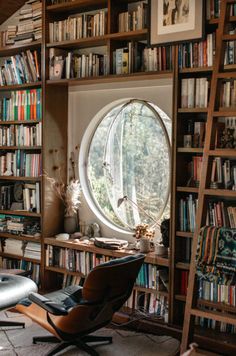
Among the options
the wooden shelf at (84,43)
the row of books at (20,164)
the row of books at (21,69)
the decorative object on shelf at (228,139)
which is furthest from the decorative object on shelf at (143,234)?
the row of books at (21,69)

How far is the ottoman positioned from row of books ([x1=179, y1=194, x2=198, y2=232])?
4.19 feet

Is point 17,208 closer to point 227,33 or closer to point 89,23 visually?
point 89,23

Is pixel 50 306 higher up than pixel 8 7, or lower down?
lower down

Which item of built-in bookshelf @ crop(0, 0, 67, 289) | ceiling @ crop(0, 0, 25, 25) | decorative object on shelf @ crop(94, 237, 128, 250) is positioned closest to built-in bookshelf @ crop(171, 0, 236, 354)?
decorative object on shelf @ crop(94, 237, 128, 250)

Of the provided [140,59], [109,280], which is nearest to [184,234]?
[109,280]

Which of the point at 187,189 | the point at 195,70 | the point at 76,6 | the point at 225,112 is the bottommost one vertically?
the point at 187,189

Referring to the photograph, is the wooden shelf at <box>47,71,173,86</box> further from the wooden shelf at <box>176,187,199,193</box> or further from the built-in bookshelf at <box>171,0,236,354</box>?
the wooden shelf at <box>176,187,199,193</box>

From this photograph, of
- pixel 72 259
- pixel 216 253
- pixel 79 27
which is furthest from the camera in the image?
pixel 72 259

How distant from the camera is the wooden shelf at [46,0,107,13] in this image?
440 centimetres

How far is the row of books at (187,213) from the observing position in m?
3.91

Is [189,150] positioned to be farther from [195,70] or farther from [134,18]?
[134,18]

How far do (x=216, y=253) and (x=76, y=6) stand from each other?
2.54 metres

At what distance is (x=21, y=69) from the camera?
493 cm

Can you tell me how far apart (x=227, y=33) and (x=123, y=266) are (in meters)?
1.83
